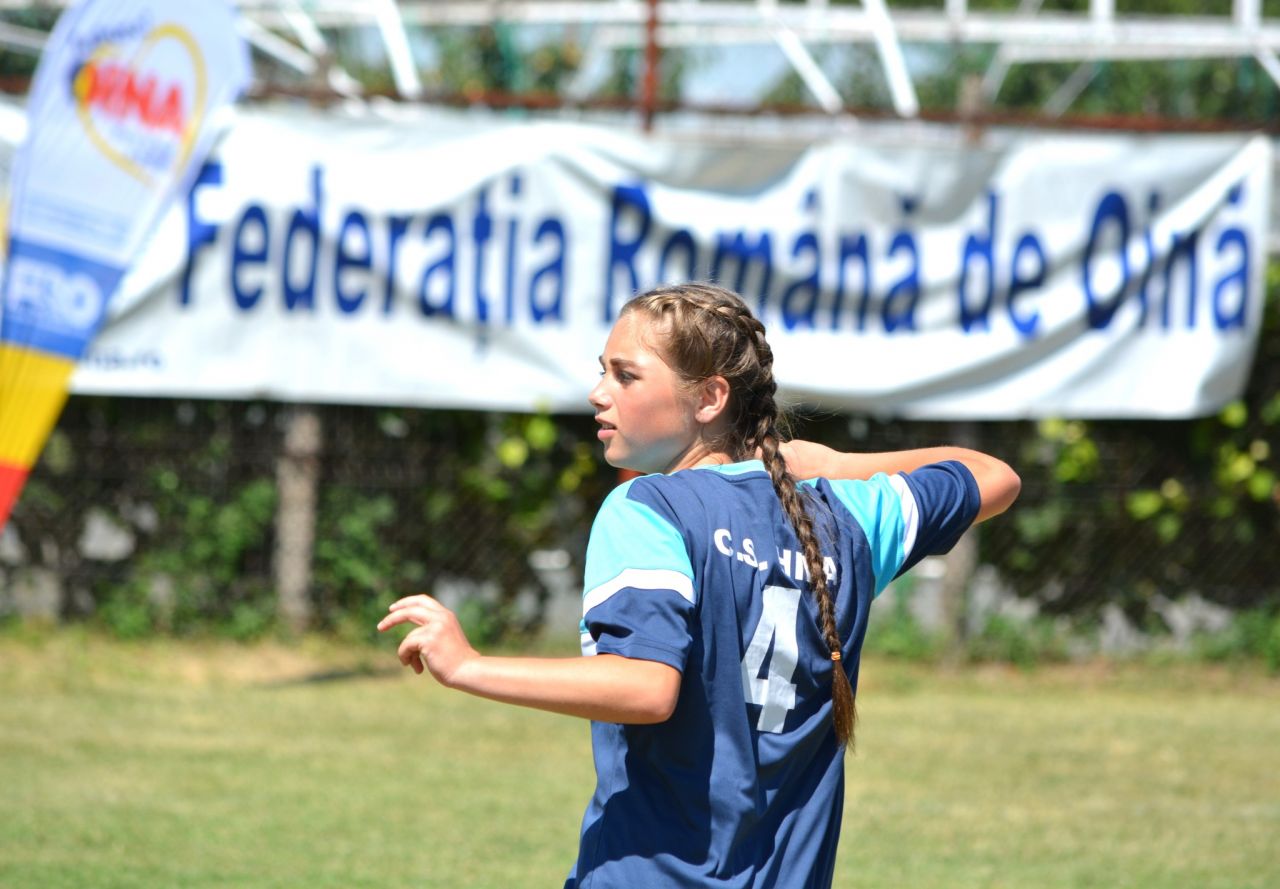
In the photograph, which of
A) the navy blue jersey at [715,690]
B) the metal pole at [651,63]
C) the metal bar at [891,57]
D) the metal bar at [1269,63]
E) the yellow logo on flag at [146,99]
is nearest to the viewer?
the navy blue jersey at [715,690]

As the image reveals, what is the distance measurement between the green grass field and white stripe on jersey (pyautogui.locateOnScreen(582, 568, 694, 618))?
297cm

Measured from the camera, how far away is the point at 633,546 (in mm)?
2125

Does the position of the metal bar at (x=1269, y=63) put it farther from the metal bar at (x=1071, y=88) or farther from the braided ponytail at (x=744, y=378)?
the braided ponytail at (x=744, y=378)

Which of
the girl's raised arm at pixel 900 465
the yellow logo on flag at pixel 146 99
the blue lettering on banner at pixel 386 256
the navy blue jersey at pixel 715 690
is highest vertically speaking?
the yellow logo on flag at pixel 146 99

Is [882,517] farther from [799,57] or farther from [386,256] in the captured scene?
[799,57]

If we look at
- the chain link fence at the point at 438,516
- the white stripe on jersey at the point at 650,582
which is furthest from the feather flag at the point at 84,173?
the white stripe on jersey at the point at 650,582

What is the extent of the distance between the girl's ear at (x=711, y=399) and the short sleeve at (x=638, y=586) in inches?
8.4

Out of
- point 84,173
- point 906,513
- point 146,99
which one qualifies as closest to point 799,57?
point 146,99

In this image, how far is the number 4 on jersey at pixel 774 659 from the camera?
7.31 ft

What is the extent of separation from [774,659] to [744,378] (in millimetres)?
437

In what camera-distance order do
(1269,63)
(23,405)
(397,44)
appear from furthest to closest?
(397,44) < (1269,63) < (23,405)

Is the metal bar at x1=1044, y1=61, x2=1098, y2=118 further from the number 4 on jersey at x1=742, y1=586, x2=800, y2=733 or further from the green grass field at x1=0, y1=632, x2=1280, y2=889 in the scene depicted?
the number 4 on jersey at x1=742, y1=586, x2=800, y2=733

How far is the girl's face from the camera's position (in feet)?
7.59

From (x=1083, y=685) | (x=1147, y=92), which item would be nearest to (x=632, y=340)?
(x=1083, y=685)
